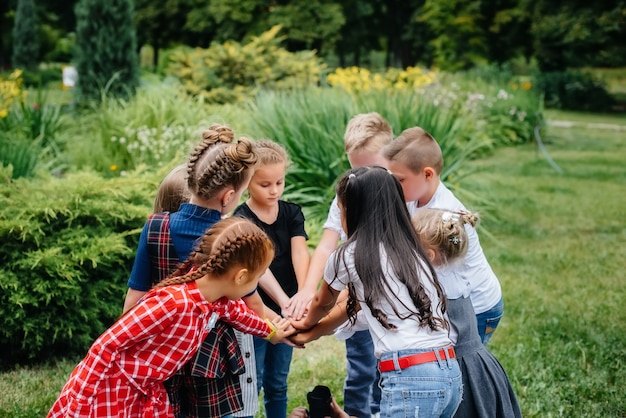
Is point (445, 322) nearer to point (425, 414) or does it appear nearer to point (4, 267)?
point (425, 414)

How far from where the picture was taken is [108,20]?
36.8 feet

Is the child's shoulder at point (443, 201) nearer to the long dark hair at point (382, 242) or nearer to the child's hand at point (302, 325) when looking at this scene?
the long dark hair at point (382, 242)

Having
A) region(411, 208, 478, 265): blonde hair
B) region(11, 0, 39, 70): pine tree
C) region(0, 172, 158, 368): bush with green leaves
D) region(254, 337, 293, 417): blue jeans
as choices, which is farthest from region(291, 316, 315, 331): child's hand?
region(11, 0, 39, 70): pine tree

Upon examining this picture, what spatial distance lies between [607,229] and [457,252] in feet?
19.9

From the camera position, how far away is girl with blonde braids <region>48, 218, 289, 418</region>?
215 centimetres

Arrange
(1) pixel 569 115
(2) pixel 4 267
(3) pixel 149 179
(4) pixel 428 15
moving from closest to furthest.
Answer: (2) pixel 4 267, (3) pixel 149 179, (1) pixel 569 115, (4) pixel 428 15

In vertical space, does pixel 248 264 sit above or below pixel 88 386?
above

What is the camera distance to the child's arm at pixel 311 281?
289 centimetres

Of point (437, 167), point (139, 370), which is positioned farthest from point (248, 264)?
point (437, 167)

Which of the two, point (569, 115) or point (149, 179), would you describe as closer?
point (149, 179)

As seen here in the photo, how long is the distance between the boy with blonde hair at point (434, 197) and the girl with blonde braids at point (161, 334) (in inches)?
39.6

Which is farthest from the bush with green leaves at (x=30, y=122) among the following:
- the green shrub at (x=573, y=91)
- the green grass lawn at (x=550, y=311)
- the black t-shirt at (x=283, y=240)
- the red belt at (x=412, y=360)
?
the green shrub at (x=573, y=91)

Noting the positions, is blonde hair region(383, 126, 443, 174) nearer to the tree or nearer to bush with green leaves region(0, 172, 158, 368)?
bush with green leaves region(0, 172, 158, 368)

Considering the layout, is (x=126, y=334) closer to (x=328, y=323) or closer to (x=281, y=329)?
(x=281, y=329)
